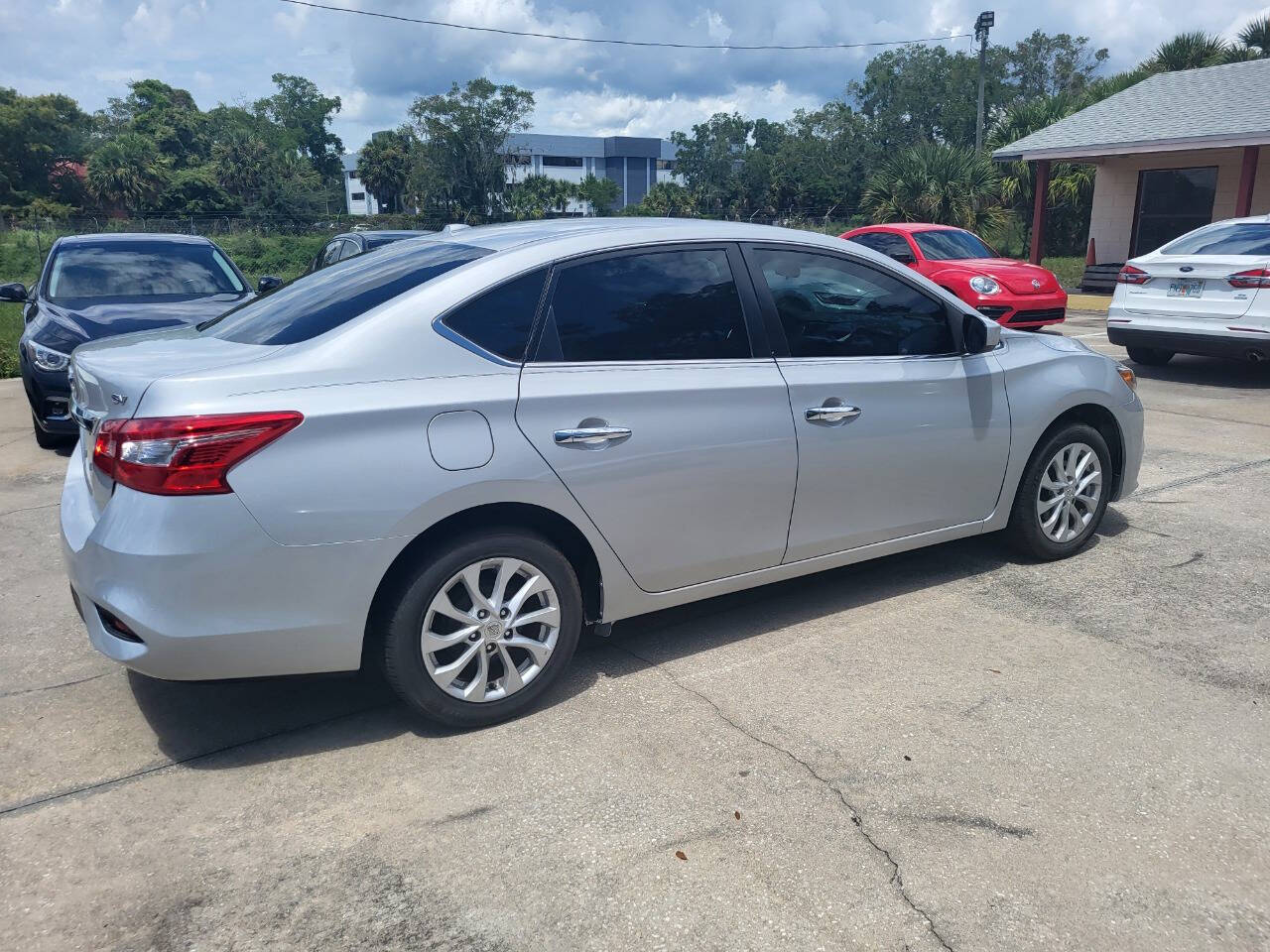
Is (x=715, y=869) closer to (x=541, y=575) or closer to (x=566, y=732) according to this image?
(x=566, y=732)

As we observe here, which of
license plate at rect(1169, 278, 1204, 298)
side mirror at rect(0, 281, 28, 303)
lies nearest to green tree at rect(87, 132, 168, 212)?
side mirror at rect(0, 281, 28, 303)

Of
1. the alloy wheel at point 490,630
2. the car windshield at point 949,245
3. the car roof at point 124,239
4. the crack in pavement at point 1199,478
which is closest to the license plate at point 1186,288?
the crack in pavement at point 1199,478

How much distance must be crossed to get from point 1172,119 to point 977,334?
65.4 feet

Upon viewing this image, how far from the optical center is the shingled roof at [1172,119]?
1900 cm

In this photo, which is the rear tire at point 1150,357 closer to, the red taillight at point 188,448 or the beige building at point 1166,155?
the beige building at point 1166,155

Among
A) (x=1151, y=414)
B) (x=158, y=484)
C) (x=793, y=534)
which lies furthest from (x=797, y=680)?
(x=1151, y=414)

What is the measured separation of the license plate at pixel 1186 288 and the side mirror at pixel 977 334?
22.1 feet

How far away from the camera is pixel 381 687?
12.9 feet

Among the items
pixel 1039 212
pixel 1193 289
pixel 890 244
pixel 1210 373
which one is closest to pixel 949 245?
pixel 890 244

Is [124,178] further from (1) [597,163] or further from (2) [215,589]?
(2) [215,589]

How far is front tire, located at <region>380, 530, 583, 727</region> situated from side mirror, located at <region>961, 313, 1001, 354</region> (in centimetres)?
217

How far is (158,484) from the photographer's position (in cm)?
300

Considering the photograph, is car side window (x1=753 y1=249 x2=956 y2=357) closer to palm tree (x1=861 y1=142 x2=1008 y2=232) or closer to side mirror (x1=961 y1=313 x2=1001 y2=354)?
side mirror (x1=961 y1=313 x2=1001 y2=354)

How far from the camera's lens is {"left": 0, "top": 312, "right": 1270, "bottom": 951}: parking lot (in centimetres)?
260
